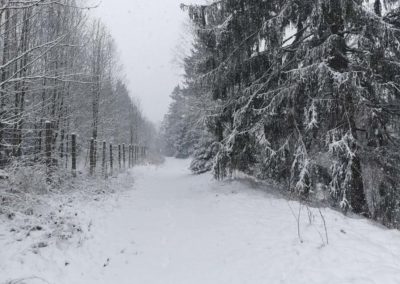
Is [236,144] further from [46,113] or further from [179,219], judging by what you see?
[46,113]

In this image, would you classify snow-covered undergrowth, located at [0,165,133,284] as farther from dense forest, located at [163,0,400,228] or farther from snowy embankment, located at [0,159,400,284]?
dense forest, located at [163,0,400,228]

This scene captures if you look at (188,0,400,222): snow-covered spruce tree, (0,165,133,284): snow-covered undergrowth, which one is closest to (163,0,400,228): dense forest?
(188,0,400,222): snow-covered spruce tree

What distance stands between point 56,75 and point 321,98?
643 centimetres

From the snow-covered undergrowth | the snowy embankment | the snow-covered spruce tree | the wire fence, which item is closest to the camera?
the snowy embankment

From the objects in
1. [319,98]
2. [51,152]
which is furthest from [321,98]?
[51,152]

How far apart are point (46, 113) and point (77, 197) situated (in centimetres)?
558

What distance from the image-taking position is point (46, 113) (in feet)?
41.2

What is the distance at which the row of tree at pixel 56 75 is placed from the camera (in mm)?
8414

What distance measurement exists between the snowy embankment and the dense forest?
1575 millimetres

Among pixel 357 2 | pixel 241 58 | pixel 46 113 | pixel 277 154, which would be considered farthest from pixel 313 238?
pixel 46 113

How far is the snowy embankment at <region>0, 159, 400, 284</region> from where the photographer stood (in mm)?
4258

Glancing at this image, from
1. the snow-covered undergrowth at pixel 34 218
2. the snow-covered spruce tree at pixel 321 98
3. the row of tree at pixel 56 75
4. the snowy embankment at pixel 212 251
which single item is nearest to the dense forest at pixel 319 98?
the snow-covered spruce tree at pixel 321 98

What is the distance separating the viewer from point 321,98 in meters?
8.20

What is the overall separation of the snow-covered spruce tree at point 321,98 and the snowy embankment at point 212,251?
1614 mm
